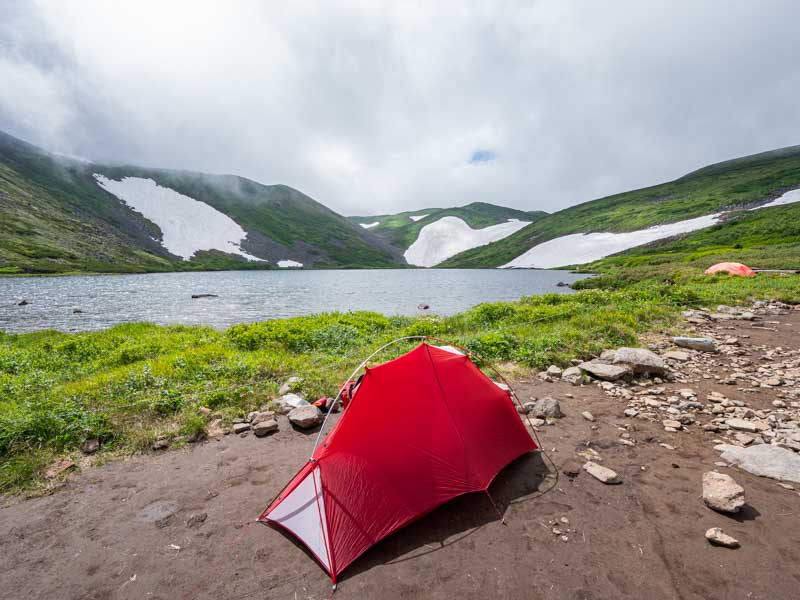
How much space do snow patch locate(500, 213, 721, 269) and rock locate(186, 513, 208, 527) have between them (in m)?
127

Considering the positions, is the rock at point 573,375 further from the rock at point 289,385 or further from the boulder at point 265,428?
the boulder at point 265,428

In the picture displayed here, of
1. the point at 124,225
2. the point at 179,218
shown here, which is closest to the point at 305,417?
the point at 124,225

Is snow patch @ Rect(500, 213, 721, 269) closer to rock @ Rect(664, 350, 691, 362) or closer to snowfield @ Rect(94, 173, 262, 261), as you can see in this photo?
rock @ Rect(664, 350, 691, 362)

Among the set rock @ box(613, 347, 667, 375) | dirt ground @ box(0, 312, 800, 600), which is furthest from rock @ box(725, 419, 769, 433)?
rock @ box(613, 347, 667, 375)

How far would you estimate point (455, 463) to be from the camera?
5.29 m

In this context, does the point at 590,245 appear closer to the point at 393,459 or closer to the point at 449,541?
the point at 393,459

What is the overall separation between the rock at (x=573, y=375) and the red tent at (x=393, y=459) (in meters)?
4.25

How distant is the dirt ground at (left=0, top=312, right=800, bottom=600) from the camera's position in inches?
153

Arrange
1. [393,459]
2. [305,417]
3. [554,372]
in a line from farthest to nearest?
[554,372] → [305,417] → [393,459]

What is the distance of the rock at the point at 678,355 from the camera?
1048 cm

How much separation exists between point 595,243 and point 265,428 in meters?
142

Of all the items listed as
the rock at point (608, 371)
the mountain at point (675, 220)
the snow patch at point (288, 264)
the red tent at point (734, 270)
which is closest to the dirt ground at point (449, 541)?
the rock at point (608, 371)

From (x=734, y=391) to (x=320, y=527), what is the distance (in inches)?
377

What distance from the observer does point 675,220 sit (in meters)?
116
